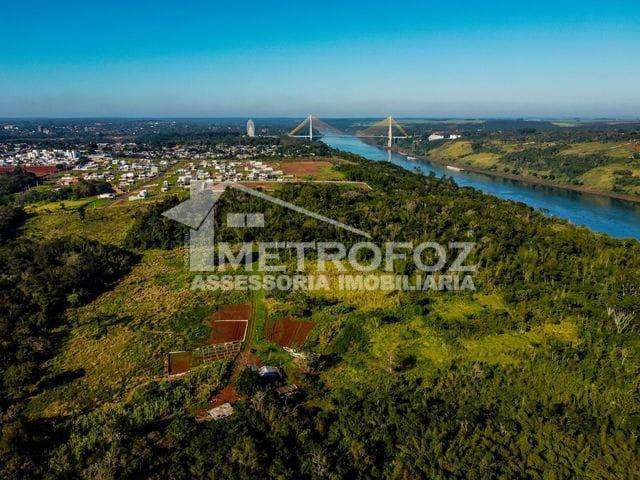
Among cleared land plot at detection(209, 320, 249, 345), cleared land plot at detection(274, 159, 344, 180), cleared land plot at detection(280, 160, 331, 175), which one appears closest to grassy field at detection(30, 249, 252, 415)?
cleared land plot at detection(209, 320, 249, 345)

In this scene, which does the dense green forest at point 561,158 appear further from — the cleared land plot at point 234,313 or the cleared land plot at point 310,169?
the cleared land plot at point 234,313

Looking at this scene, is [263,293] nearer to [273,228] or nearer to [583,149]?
[273,228]

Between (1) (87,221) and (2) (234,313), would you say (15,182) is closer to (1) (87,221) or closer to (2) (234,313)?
(1) (87,221)

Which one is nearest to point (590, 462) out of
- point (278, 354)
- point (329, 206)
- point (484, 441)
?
point (484, 441)

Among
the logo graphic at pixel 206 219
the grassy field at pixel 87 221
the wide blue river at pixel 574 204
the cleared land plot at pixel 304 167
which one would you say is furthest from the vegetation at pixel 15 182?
the wide blue river at pixel 574 204

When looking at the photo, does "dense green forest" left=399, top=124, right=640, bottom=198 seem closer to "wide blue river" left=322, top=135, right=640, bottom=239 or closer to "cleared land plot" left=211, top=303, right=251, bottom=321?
"wide blue river" left=322, top=135, right=640, bottom=239
